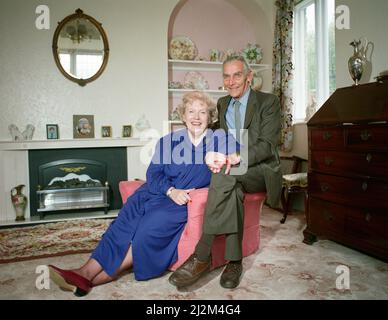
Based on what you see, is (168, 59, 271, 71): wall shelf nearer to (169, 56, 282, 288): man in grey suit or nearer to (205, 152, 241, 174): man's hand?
(169, 56, 282, 288): man in grey suit

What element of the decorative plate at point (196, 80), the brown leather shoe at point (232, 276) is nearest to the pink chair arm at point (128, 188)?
the brown leather shoe at point (232, 276)

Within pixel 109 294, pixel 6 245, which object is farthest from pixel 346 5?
pixel 6 245

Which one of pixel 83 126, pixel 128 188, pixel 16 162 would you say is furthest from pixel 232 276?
pixel 16 162

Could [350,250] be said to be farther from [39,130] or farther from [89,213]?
[39,130]

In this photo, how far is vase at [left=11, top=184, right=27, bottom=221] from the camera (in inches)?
141

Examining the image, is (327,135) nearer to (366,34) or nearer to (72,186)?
(366,34)

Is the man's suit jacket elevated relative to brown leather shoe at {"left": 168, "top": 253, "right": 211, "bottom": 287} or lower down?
elevated

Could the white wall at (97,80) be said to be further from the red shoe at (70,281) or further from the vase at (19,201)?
the red shoe at (70,281)

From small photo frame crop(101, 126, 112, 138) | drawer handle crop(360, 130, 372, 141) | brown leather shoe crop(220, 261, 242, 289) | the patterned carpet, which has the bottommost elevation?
the patterned carpet

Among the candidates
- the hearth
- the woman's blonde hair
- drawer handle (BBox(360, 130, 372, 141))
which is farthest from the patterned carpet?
the hearth

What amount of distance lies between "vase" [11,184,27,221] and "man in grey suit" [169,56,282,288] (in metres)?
2.51

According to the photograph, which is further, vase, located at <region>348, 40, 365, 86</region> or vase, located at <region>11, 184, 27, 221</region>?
vase, located at <region>11, 184, 27, 221</region>

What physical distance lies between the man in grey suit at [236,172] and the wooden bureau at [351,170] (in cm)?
57

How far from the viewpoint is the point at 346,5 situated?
3156 mm
